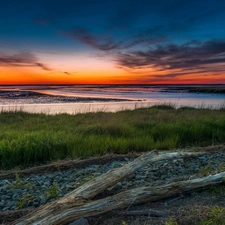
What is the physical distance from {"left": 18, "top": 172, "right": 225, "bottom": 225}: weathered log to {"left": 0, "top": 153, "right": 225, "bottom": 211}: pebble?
0.60 m

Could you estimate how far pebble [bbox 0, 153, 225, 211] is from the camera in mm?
4970

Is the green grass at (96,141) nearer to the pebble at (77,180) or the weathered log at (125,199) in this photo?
the pebble at (77,180)

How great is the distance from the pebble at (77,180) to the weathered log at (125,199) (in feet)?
1.97

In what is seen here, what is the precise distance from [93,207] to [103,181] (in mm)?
867

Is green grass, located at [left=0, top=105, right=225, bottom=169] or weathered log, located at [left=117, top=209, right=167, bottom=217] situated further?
green grass, located at [left=0, top=105, right=225, bottom=169]

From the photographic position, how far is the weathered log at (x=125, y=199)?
3611 mm

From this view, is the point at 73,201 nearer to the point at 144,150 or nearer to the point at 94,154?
the point at 94,154

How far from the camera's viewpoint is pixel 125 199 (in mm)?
4281

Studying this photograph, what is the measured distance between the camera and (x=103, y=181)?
481 centimetres

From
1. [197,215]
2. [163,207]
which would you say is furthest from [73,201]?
[197,215]

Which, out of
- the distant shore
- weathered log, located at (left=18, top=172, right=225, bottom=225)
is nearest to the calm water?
the distant shore

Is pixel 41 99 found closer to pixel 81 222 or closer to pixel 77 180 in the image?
pixel 77 180

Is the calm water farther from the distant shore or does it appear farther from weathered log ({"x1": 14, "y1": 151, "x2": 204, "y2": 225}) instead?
weathered log ({"x1": 14, "y1": 151, "x2": 204, "y2": 225})

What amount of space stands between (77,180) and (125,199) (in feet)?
6.52
